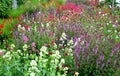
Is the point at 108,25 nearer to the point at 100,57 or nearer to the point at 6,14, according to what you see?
the point at 6,14

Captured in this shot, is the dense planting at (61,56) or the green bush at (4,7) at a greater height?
the green bush at (4,7)

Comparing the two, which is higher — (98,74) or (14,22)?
(14,22)

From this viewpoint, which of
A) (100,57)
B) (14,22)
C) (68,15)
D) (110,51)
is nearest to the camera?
(100,57)

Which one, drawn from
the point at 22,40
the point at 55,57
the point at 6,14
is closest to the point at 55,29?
the point at 22,40

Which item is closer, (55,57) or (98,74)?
(55,57)

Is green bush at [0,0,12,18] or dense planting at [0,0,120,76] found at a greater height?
green bush at [0,0,12,18]

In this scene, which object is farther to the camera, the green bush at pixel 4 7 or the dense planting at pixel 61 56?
the green bush at pixel 4 7

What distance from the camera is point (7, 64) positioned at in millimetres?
3537

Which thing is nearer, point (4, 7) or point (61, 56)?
point (61, 56)

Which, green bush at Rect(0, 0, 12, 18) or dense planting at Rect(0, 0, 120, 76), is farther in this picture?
green bush at Rect(0, 0, 12, 18)

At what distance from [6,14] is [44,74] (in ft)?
18.4

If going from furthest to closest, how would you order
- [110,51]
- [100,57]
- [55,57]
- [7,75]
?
[110,51] → [100,57] → [55,57] → [7,75]

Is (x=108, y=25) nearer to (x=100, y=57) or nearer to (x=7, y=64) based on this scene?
(x=100, y=57)

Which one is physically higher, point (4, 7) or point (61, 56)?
point (4, 7)
